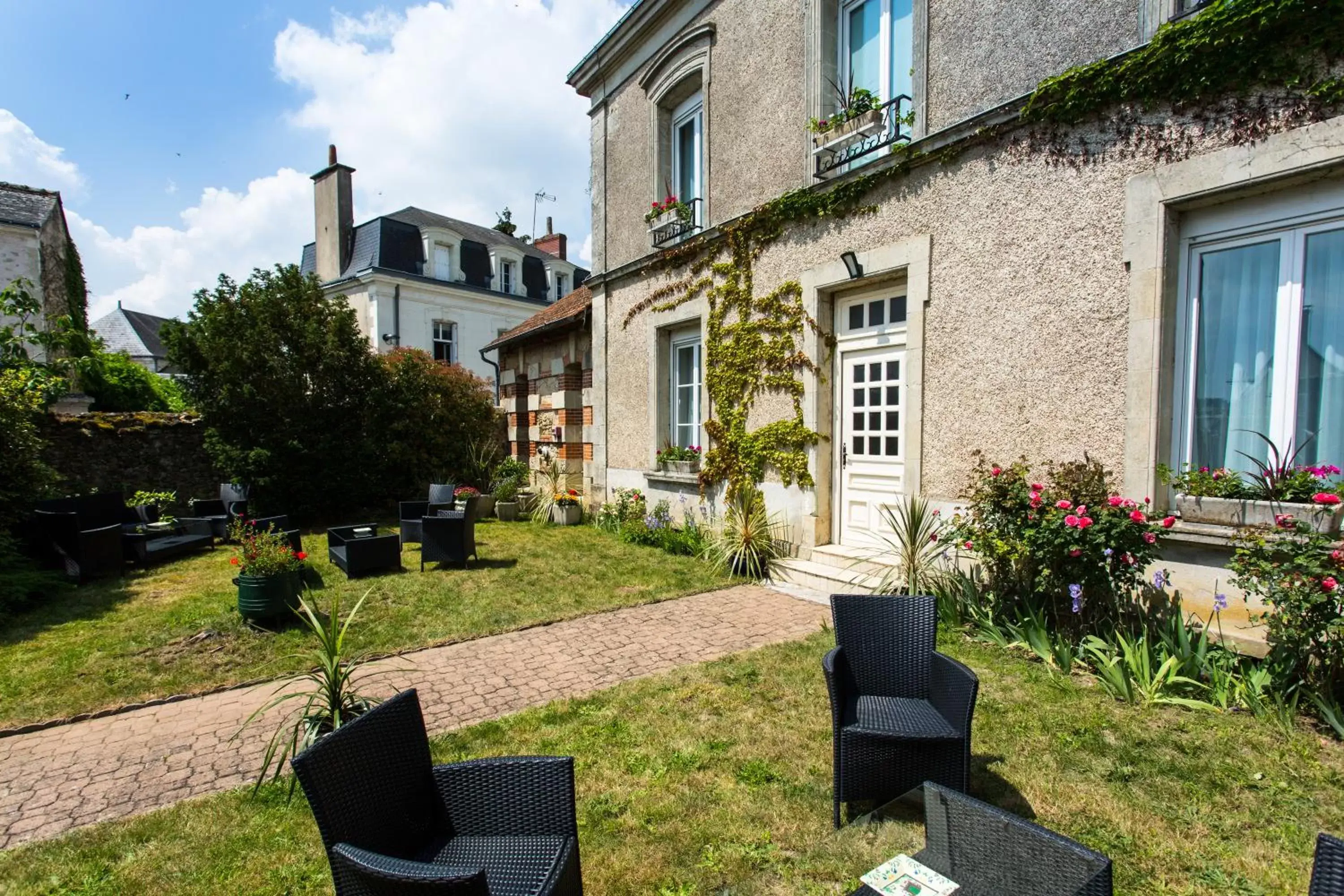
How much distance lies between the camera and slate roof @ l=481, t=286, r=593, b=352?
11.1 meters

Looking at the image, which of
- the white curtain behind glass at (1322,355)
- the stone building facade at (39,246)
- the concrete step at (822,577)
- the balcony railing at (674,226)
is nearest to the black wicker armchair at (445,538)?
the concrete step at (822,577)

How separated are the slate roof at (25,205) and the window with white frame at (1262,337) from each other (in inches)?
919

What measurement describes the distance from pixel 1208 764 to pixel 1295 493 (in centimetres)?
185

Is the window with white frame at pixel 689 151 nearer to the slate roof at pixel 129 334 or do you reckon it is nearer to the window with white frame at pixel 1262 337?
the window with white frame at pixel 1262 337

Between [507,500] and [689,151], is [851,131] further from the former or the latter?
[507,500]

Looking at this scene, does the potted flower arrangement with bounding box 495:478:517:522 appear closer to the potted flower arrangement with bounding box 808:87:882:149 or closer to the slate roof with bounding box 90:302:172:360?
the potted flower arrangement with bounding box 808:87:882:149

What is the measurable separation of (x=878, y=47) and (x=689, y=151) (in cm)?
319

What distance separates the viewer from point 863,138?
240 inches

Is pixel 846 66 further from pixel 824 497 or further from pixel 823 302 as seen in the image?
pixel 824 497

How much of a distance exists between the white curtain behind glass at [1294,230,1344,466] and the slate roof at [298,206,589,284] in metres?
18.2

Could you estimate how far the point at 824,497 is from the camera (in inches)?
270

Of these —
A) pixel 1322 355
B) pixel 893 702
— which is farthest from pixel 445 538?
pixel 1322 355

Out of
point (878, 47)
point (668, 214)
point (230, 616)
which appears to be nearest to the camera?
point (230, 616)

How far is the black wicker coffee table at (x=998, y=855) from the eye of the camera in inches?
70.6
